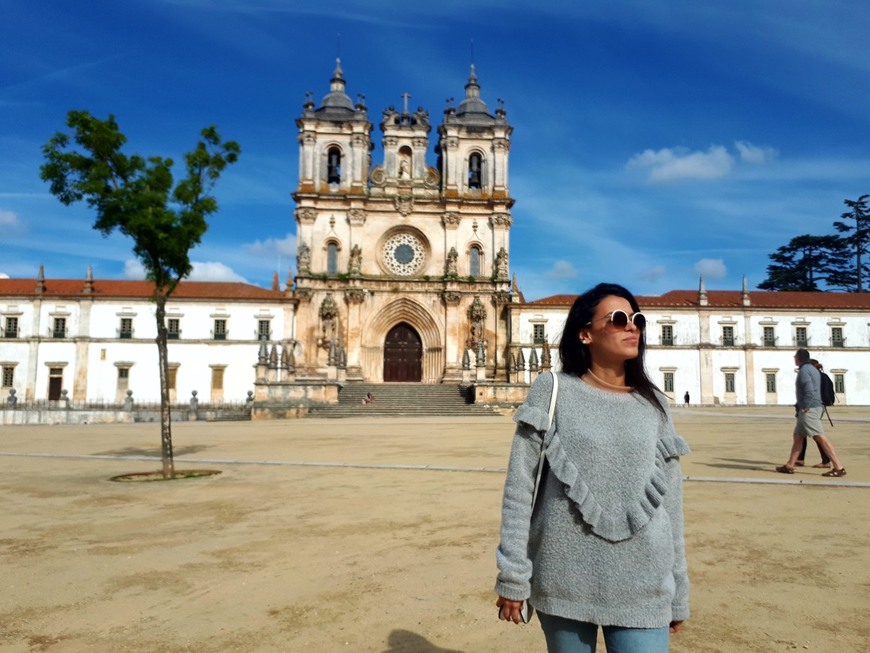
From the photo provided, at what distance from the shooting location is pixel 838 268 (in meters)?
64.9

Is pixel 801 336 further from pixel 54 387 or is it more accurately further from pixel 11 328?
pixel 11 328

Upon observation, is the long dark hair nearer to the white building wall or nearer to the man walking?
the man walking

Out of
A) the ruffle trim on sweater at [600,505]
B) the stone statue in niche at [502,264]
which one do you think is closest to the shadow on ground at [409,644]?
the ruffle trim on sweater at [600,505]

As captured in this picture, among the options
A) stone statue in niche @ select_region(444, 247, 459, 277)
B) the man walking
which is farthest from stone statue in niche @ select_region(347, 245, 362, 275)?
the man walking

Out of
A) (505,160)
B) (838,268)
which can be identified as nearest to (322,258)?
(505,160)

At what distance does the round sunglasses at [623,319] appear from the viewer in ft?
8.84

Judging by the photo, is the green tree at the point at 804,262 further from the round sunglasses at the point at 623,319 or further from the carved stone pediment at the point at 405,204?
the round sunglasses at the point at 623,319

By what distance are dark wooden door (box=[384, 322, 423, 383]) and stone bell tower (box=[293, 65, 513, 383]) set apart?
0.06 metres

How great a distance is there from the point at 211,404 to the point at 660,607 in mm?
41835

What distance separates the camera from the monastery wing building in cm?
4269

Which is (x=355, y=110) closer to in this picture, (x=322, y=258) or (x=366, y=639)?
(x=322, y=258)

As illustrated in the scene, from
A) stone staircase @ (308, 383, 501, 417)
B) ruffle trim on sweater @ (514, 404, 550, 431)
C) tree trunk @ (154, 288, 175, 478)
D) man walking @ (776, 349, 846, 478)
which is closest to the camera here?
ruffle trim on sweater @ (514, 404, 550, 431)

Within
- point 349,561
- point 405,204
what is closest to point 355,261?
point 405,204

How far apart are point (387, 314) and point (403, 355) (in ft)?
9.29
